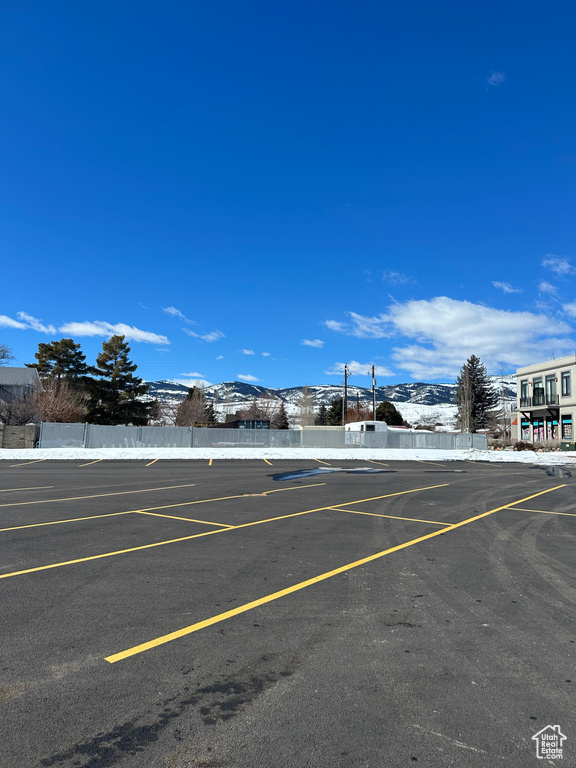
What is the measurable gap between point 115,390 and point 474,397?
5548 cm

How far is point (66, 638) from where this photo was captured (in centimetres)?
427

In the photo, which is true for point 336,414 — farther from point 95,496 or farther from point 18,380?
point 95,496

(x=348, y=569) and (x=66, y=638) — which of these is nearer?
(x=66, y=638)

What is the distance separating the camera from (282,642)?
427cm

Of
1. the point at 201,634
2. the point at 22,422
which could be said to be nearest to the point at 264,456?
the point at 22,422

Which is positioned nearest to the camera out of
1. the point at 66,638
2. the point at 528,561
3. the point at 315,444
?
the point at 66,638

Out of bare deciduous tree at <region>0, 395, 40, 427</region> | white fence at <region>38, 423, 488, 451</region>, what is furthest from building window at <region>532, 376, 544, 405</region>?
bare deciduous tree at <region>0, 395, 40, 427</region>

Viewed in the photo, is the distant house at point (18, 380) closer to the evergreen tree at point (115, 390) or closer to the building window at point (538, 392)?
the evergreen tree at point (115, 390)

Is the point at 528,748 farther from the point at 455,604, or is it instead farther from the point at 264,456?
the point at 264,456

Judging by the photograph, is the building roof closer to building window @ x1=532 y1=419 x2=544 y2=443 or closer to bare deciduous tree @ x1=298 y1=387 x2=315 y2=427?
building window @ x1=532 y1=419 x2=544 y2=443

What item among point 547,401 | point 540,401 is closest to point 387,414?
point 540,401

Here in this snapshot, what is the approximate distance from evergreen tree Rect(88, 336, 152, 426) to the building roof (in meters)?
6.52

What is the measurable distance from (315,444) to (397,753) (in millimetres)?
40828

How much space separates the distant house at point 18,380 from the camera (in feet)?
166
